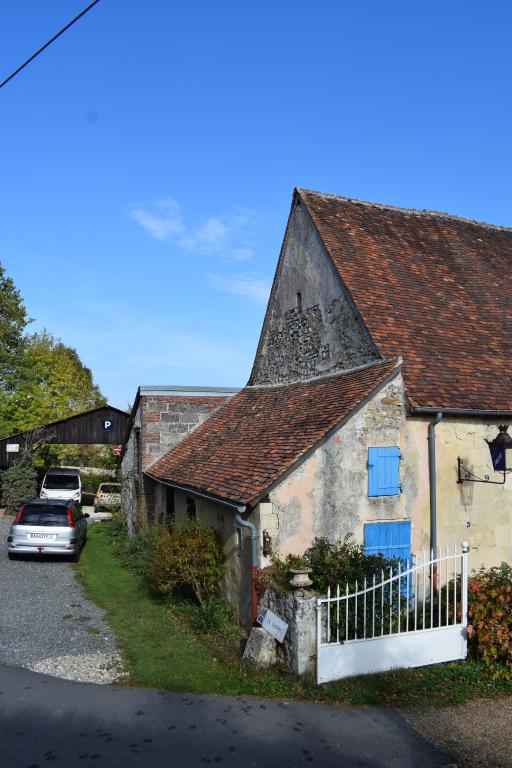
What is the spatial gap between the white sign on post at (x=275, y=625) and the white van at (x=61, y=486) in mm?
17727

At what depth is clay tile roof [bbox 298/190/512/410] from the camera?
11.1m

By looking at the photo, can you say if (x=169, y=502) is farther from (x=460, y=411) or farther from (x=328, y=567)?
(x=460, y=411)

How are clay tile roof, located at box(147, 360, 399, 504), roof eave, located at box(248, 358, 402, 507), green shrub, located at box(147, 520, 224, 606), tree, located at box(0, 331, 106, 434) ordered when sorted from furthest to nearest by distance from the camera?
1. tree, located at box(0, 331, 106, 434)
2. green shrub, located at box(147, 520, 224, 606)
3. clay tile roof, located at box(147, 360, 399, 504)
4. roof eave, located at box(248, 358, 402, 507)

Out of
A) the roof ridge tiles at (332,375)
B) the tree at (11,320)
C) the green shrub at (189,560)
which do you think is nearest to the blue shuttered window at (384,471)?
the roof ridge tiles at (332,375)

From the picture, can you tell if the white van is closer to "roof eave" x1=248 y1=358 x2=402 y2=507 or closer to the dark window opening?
the dark window opening

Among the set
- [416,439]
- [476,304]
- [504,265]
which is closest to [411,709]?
[416,439]

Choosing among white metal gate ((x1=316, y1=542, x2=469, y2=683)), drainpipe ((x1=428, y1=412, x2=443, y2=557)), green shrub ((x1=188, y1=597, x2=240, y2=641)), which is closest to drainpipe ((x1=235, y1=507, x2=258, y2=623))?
green shrub ((x1=188, y1=597, x2=240, y2=641))

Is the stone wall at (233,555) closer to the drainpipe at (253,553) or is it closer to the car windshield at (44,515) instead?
the drainpipe at (253,553)

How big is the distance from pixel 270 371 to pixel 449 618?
28.1ft

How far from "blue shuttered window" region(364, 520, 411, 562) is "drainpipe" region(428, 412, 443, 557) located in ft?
1.31

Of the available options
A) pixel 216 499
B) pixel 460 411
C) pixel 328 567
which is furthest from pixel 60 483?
pixel 460 411

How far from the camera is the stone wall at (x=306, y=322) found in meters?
12.6

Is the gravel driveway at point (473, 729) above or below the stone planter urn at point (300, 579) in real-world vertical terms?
below

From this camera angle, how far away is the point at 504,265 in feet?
50.9
